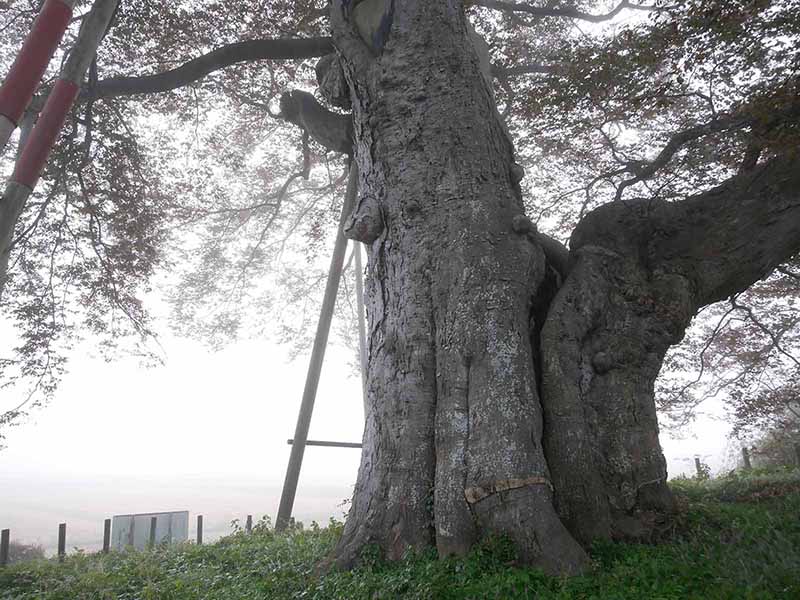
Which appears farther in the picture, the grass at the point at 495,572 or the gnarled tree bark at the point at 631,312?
the gnarled tree bark at the point at 631,312

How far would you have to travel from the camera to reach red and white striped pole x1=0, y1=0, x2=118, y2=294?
8.39 feet

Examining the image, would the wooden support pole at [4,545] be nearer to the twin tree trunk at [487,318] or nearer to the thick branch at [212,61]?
the thick branch at [212,61]

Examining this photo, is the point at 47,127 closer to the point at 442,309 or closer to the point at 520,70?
the point at 442,309

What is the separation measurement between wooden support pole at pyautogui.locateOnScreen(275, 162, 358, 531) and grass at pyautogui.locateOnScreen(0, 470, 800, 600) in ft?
5.58

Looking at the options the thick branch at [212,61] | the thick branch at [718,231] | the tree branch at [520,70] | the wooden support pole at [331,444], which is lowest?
the wooden support pole at [331,444]

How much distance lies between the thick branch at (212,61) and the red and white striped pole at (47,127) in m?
2.51

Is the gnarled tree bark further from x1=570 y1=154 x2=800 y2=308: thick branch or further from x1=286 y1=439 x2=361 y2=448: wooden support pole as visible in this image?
x1=286 y1=439 x2=361 y2=448: wooden support pole

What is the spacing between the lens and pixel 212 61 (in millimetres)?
5691

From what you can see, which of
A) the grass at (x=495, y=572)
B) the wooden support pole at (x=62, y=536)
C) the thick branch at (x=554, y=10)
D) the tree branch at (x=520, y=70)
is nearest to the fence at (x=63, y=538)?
the wooden support pole at (x=62, y=536)

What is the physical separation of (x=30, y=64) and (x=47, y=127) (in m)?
0.35

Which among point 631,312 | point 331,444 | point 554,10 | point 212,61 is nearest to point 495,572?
point 631,312

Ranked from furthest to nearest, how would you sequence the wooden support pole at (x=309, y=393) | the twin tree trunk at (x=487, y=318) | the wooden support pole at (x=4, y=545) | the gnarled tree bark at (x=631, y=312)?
the wooden support pole at (x=4, y=545)
the wooden support pole at (x=309, y=393)
the gnarled tree bark at (x=631, y=312)
the twin tree trunk at (x=487, y=318)

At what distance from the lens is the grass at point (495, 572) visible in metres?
2.47

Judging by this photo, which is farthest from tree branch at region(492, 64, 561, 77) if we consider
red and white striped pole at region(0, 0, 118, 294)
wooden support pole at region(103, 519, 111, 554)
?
wooden support pole at region(103, 519, 111, 554)
